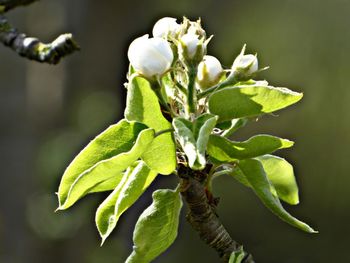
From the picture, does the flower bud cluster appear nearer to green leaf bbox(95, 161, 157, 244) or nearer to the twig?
green leaf bbox(95, 161, 157, 244)

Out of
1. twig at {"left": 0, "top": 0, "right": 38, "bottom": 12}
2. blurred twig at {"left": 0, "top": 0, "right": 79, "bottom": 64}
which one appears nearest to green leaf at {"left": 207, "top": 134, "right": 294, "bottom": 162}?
blurred twig at {"left": 0, "top": 0, "right": 79, "bottom": 64}

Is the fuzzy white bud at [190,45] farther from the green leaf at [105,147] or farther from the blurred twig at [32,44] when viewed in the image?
the blurred twig at [32,44]

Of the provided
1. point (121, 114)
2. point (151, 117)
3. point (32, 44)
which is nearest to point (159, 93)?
point (151, 117)

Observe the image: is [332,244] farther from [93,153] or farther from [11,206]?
[93,153]

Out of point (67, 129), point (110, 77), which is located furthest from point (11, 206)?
point (110, 77)

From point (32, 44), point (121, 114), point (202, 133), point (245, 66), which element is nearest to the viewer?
point (202, 133)

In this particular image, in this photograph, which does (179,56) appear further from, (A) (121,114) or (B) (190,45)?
(A) (121,114)

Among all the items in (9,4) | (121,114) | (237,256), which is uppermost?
(9,4)
